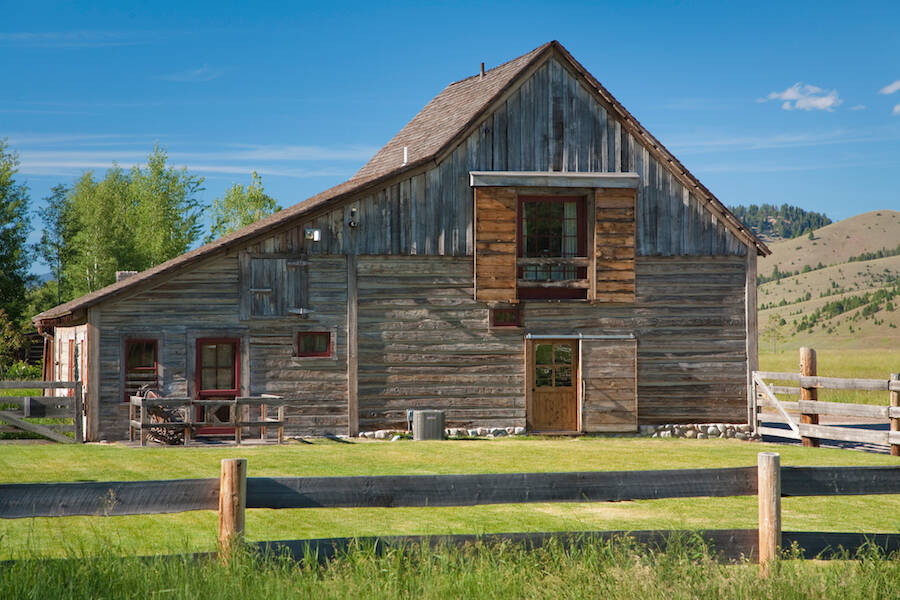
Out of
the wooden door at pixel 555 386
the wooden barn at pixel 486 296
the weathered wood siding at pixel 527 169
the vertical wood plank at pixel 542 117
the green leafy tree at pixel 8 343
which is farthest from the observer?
the green leafy tree at pixel 8 343

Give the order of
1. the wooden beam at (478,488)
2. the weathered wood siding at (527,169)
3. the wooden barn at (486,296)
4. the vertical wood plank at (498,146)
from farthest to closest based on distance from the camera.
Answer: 1. the vertical wood plank at (498,146)
2. the weathered wood siding at (527,169)
3. the wooden barn at (486,296)
4. the wooden beam at (478,488)

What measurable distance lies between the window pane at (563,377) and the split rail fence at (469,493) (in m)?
15.2

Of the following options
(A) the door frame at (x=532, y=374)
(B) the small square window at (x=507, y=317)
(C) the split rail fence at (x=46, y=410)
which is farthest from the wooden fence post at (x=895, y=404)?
(C) the split rail fence at (x=46, y=410)

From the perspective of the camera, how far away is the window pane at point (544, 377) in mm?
23500

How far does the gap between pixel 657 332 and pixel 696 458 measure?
17.4ft

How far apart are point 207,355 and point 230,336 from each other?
26.4 inches

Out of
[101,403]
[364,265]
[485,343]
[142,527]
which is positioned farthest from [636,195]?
[142,527]

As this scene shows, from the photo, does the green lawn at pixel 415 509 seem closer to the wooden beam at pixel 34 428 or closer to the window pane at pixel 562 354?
the wooden beam at pixel 34 428

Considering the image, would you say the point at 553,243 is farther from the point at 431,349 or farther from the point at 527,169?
the point at 431,349

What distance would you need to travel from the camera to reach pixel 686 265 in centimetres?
2388

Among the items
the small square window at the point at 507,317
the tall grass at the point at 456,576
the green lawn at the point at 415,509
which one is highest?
the small square window at the point at 507,317

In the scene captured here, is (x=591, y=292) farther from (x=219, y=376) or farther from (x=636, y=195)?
(x=219, y=376)

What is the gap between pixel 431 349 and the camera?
22.8 meters

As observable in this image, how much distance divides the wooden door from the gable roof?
478 centimetres
